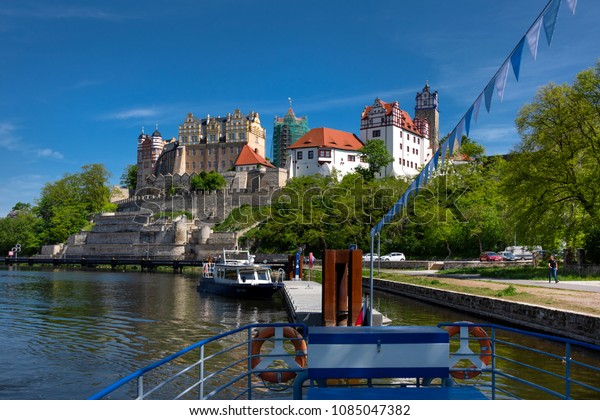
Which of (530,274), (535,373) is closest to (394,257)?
(530,274)

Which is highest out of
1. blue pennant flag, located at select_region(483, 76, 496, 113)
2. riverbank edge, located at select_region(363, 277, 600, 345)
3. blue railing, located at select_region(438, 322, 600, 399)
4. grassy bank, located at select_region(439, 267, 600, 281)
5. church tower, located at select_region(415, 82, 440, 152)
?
church tower, located at select_region(415, 82, 440, 152)

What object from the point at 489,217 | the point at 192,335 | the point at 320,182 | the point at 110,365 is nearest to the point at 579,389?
the point at 110,365

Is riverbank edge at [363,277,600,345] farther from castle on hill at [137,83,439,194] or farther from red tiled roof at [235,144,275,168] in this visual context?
red tiled roof at [235,144,275,168]

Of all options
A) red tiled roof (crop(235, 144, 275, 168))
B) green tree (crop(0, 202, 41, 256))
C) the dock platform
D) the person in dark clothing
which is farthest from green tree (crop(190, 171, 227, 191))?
the person in dark clothing

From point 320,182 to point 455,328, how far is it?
2720 inches

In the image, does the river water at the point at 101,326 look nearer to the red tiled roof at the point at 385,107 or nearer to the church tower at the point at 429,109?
the red tiled roof at the point at 385,107

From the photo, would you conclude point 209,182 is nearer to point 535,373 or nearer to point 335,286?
point 335,286

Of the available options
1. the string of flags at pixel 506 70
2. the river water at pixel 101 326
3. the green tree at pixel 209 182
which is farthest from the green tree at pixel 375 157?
the string of flags at pixel 506 70

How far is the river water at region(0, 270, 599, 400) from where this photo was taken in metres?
12.2

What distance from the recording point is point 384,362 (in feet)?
17.8

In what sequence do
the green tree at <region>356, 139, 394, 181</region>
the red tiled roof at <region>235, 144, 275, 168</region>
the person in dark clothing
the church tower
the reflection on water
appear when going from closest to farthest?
the reflection on water
the person in dark clothing
the green tree at <region>356, 139, 394, 181</region>
the red tiled roof at <region>235, 144, 275, 168</region>
the church tower

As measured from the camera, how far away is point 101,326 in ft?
64.3

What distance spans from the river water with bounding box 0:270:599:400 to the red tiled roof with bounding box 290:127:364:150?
56.5 metres
